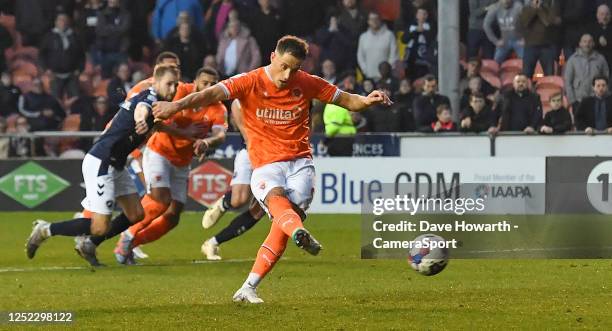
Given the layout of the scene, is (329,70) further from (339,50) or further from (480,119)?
(480,119)

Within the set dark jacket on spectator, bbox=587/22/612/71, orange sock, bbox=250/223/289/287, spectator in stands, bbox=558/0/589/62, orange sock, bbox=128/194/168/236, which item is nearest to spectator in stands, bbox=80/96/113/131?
spectator in stands, bbox=558/0/589/62

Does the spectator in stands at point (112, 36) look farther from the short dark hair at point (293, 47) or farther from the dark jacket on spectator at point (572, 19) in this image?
the short dark hair at point (293, 47)

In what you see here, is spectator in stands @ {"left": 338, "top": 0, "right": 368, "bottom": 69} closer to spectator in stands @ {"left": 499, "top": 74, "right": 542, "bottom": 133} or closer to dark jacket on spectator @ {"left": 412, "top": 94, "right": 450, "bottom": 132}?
dark jacket on spectator @ {"left": 412, "top": 94, "right": 450, "bottom": 132}

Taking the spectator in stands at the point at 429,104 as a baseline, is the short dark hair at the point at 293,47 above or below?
above

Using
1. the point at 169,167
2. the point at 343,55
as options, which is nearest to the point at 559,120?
the point at 343,55

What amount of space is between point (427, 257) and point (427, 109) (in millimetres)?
10697

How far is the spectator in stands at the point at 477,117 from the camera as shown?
70.6 ft

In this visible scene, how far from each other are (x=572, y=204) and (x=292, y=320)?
9.24 m

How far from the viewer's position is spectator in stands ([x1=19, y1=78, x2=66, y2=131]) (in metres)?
24.8

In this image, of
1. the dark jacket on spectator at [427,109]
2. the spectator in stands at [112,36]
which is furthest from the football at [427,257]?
the spectator in stands at [112,36]

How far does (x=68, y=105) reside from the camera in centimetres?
2556

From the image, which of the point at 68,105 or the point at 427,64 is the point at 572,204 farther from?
the point at 68,105

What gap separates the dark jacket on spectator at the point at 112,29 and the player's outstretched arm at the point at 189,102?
15.3 m

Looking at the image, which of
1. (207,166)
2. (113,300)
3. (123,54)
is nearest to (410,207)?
(113,300)
